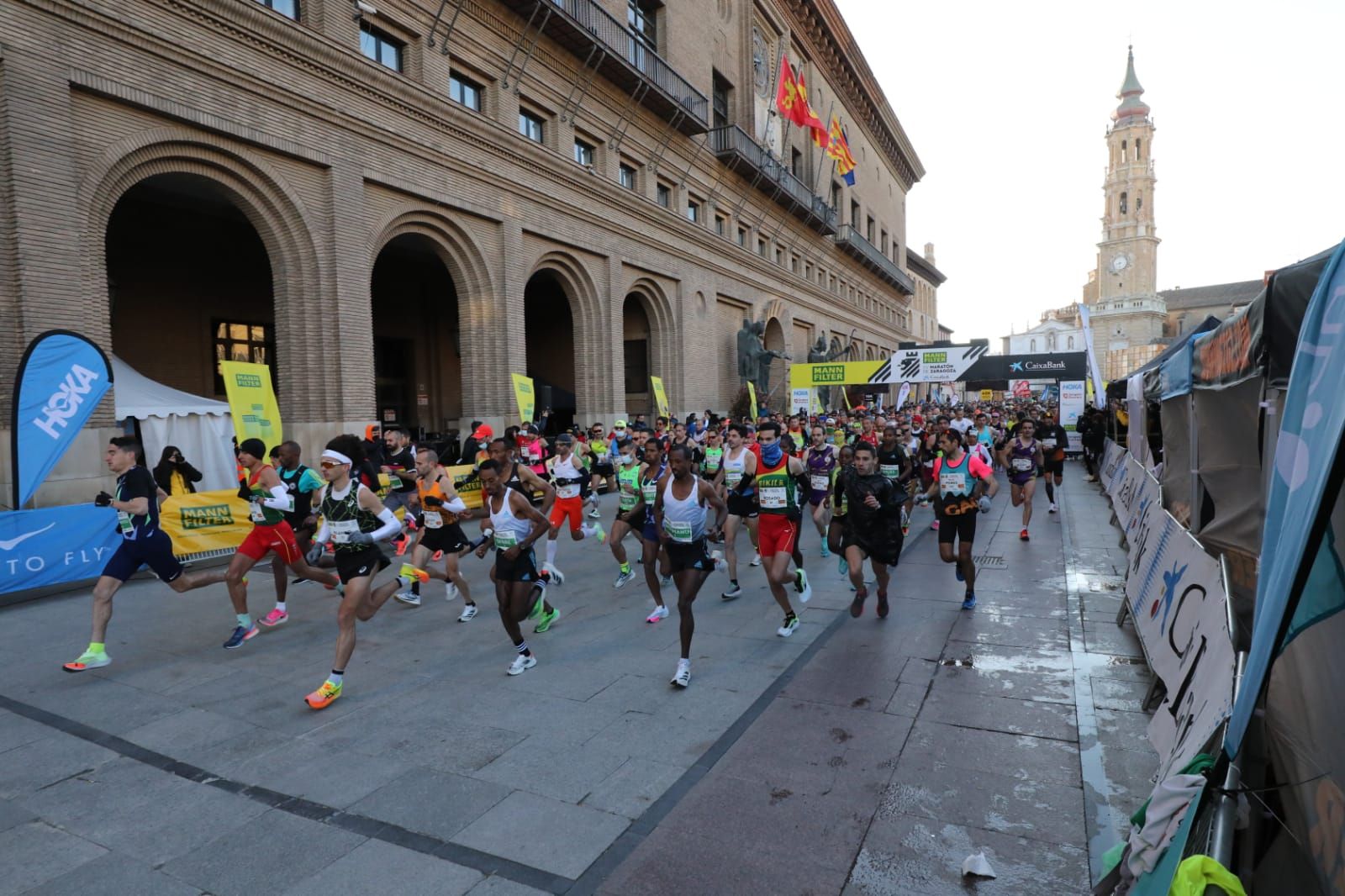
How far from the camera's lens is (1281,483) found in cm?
254

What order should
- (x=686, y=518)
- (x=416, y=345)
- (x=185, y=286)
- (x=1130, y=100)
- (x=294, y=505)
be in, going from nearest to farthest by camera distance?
1. (x=686, y=518)
2. (x=294, y=505)
3. (x=185, y=286)
4. (x=416, y=345)
5. (x=1130, y=100)

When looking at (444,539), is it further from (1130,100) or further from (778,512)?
(1130,100)

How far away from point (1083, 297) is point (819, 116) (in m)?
121

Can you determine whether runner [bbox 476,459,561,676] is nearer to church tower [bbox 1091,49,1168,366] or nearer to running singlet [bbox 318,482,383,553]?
running singlet [bbox 318,482,383,553]

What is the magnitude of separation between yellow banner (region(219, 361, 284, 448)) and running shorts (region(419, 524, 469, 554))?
5.20 meters

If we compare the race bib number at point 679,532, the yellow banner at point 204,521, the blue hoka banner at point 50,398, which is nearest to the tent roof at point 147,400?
the blue hoka banner at point 50,398

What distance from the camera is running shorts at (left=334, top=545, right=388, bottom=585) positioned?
5695 millimetres

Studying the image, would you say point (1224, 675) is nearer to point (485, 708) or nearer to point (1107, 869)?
point (1107, 869)

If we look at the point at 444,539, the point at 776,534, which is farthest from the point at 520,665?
the point at 776,534

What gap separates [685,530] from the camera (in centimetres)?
596

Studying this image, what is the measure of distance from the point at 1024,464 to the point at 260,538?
10780mm

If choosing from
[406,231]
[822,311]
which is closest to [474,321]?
[406,231]

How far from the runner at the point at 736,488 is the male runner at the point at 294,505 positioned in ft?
14.8

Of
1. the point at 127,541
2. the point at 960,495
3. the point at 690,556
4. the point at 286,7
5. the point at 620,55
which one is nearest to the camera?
the point at 690,556
